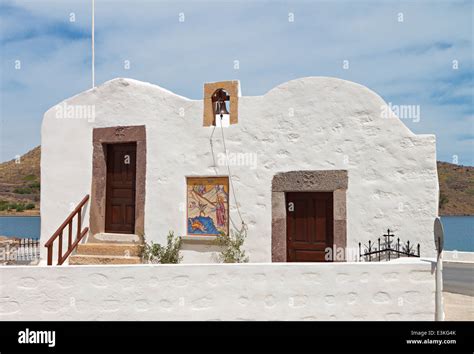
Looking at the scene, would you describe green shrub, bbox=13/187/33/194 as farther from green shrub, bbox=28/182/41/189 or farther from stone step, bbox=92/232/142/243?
stone step, bbox=92/232/142/243

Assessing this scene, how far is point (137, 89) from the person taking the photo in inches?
367

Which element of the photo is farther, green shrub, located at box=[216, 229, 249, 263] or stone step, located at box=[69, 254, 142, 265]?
stone step, located at box=[69, 254, 142, 265]

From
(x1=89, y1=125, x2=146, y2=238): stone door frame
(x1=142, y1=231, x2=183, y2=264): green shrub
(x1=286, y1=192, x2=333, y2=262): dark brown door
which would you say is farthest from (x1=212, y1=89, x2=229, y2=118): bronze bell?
(x1=142, y1=231, x2=183, y2=264): green shrub

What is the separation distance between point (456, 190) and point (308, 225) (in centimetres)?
5581

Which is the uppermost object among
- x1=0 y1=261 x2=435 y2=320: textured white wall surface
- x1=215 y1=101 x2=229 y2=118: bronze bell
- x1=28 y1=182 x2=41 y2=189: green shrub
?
x1=215 y1=101 x2=229 y2=118: bronze bell

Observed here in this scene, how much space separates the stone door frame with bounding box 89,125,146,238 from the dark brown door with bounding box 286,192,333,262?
2943 millimetres

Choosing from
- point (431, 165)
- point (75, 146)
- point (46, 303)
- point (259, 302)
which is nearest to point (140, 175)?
point (75, 146)

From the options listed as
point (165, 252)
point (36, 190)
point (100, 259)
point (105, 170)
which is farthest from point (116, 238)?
point (36, 190)

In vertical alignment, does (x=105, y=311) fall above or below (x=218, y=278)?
below

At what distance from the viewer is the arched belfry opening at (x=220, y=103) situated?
8.73 m

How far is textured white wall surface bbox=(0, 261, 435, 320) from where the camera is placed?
6.34 m

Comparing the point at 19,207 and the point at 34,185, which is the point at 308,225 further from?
the point at 34,185

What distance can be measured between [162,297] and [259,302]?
4.54 ft

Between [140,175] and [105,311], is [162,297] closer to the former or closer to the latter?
[105,311]
